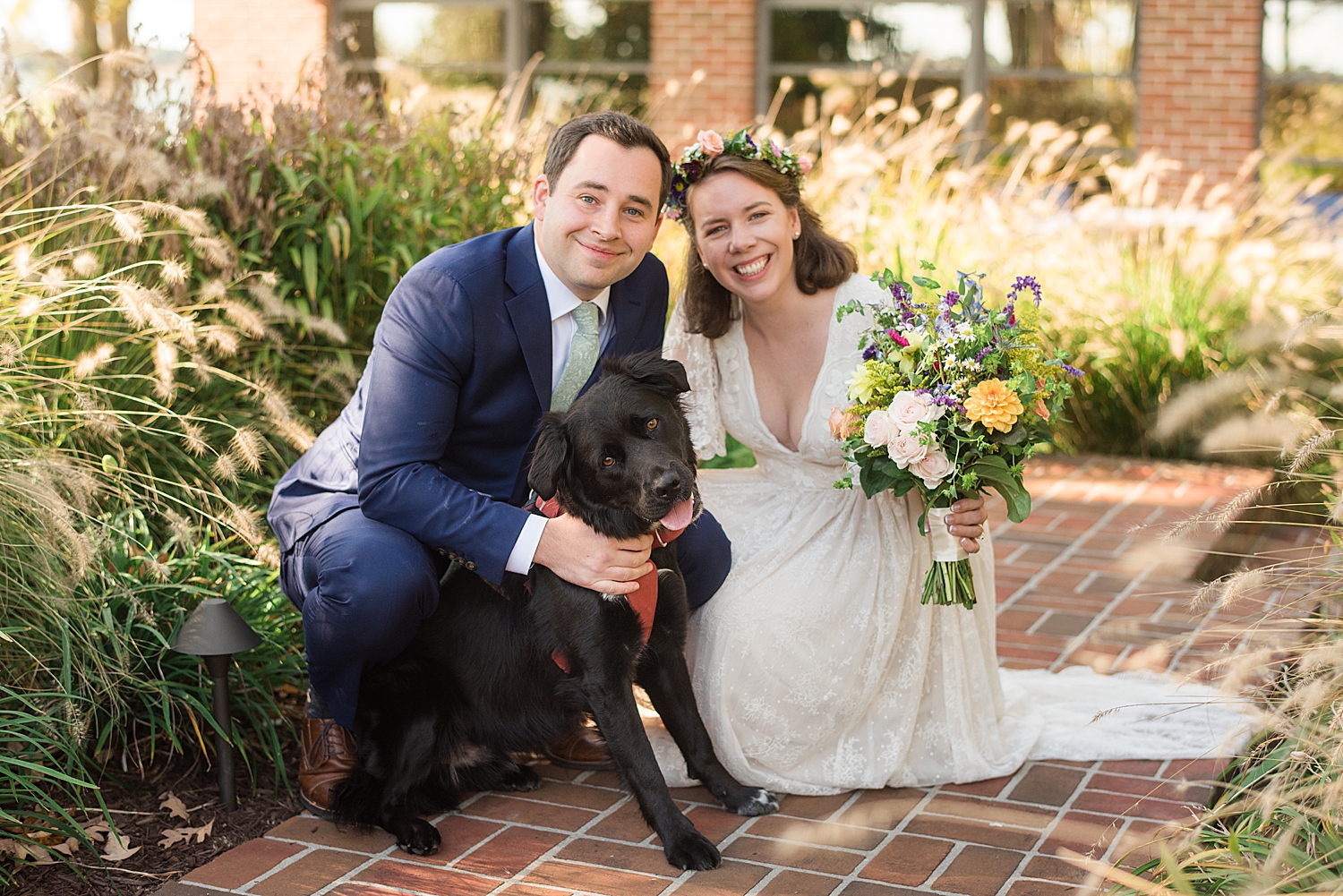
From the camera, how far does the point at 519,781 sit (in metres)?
3.31

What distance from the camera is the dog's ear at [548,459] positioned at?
9.00 ft

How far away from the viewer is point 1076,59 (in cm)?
1100

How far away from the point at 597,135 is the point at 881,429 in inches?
41.3

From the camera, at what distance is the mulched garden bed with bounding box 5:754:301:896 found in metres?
2.78

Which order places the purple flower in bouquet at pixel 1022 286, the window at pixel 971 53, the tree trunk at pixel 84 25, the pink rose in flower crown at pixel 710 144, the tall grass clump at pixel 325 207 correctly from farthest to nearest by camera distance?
1. the tree trunk at pixel 84 25
2. the window at pixel 971 53
3. the tall grass clump at pixel 325 207
4. the pink rose in flower crown at pixel 710 144
5. the purple flower in bouquet at pixel 1022 286

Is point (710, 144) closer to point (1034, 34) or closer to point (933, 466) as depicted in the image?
point (933, 466)

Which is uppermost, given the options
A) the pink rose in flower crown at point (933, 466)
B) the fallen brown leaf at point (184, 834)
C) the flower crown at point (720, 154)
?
the flower crown at point (720, 154)

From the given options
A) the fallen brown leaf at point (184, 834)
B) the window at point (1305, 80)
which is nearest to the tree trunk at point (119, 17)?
the window at point (1305, 80)

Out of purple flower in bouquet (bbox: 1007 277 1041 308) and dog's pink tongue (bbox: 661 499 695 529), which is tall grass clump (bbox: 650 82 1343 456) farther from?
dog's pink tongue (bbox: 661 499 695 529)

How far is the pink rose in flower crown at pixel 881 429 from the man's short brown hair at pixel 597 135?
2.85ft

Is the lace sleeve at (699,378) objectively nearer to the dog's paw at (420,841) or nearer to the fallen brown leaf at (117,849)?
the dog's paw at (420,841)

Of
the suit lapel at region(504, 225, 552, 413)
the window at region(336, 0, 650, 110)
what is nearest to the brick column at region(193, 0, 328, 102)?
the window at region(336, 0, 650, 110)

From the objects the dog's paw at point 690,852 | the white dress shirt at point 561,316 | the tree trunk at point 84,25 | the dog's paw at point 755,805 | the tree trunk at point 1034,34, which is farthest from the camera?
the tree trunk at point 84,25

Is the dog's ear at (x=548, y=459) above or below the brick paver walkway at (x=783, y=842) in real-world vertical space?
above
